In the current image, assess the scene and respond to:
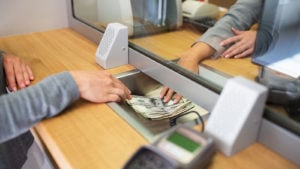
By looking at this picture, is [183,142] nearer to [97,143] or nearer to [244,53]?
[97,143]

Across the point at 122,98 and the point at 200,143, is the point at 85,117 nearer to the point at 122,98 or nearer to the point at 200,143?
the point at 122,98

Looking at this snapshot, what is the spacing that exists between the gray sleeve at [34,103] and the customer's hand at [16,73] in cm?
23

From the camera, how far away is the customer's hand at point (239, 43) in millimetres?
997

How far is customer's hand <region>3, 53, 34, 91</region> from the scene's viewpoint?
3.05ft

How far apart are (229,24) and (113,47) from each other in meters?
0.46

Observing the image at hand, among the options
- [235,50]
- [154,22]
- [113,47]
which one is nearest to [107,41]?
[113,47]

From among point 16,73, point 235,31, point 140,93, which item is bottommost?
point 140,93

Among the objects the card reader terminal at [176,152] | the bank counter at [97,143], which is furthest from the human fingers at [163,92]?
the card reader terminal at [176,152]

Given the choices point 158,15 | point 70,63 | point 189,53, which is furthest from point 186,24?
point 70,63

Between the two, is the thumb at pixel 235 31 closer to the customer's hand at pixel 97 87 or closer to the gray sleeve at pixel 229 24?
the gray sleeve at pixel 229 24

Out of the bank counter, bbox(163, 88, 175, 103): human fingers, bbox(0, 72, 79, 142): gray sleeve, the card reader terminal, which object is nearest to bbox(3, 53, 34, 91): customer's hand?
the bank counter

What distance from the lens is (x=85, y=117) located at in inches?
29.7

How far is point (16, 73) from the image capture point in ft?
3.15

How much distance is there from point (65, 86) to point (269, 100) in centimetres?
48
